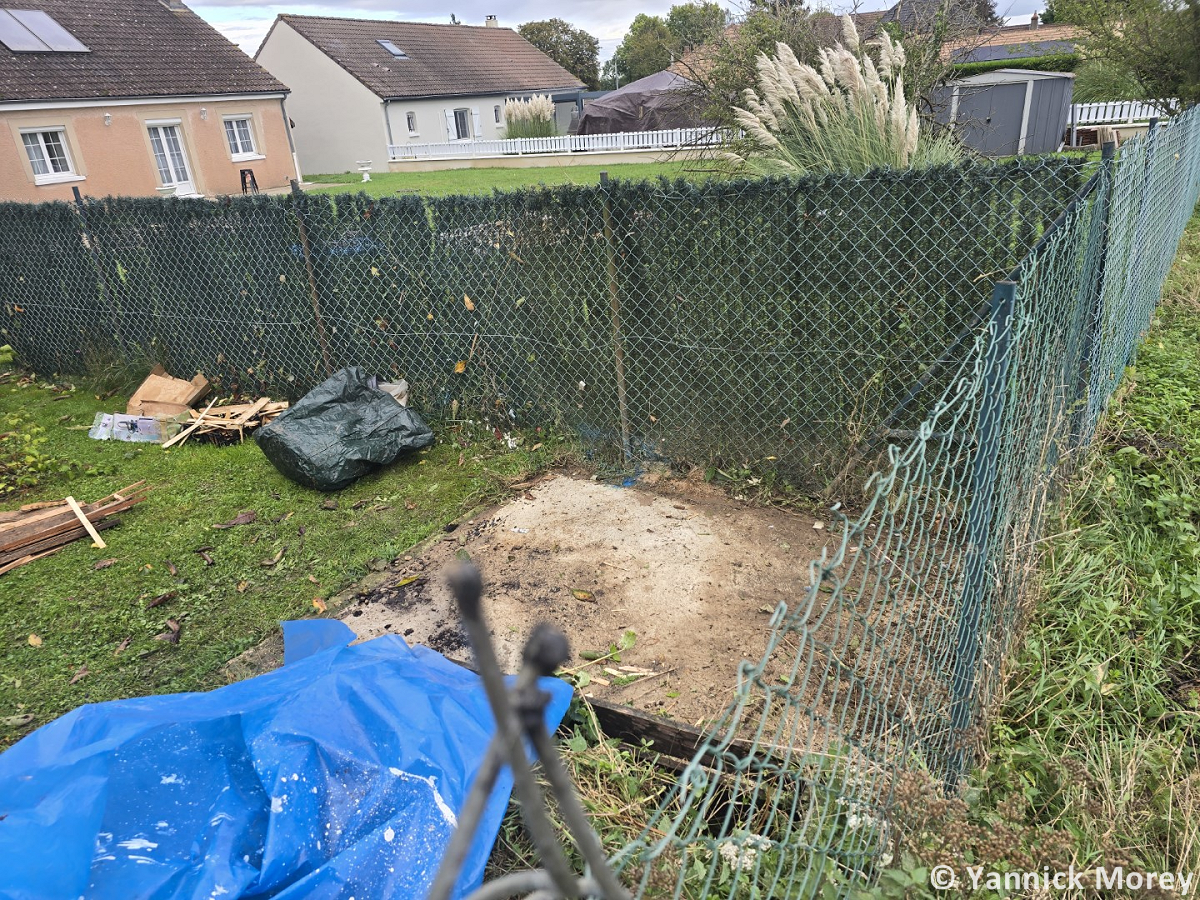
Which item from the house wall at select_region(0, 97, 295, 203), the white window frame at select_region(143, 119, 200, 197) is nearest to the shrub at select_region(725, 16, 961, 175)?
the house wall at select_region(0, 97, 295, 203)

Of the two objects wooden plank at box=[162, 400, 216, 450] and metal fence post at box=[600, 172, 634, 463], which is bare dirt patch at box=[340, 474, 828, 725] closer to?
metal fence post at box=[600, 172, 634, 463]

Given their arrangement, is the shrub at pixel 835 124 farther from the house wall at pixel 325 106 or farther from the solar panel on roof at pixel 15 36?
the house wall at pixel 325 106

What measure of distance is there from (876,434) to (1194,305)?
14.1 ft

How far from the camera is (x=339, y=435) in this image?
17.2ft

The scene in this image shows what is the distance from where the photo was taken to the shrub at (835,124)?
15.3 ft

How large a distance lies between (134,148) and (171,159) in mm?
1364

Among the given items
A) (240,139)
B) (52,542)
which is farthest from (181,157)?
(52,542)

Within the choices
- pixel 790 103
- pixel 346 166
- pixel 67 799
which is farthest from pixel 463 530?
pixel 346 166

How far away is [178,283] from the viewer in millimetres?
6980

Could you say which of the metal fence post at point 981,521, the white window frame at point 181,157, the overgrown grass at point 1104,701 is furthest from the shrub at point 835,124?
the white window frame at point 181,157

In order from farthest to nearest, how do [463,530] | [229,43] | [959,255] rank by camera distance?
1. [229,43]
2. [463,530]
3. [959,255]

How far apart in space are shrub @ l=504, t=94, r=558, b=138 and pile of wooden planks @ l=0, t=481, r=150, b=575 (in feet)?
77.8

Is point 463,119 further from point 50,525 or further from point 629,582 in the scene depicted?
point 629,582

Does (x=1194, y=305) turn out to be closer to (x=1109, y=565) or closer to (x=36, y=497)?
(x=1109, y=565)
